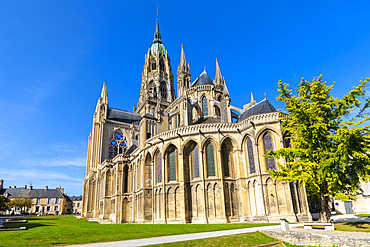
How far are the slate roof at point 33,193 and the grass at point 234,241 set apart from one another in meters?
77.0

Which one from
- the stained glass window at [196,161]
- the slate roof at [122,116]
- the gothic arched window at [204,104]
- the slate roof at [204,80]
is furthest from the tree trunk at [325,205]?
the slate roof at [122,116]

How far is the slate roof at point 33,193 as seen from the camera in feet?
232

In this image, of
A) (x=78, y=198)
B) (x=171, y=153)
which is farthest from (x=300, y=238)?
(x=78, y=198)

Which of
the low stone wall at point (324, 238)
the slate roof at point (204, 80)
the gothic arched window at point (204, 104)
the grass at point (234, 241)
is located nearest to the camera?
the low stone wall at point (324, 238)

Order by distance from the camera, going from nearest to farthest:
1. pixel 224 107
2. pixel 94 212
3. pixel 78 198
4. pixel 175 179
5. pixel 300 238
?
pixel 300 238 → pixel 175 179 → pixel 224 107 → pixel 94 212 → pixel 78 198

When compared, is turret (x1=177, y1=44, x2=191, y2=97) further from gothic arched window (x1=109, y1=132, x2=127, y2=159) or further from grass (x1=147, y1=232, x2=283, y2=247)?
grass (x1=147, y1=232, x2=283, y2=247)

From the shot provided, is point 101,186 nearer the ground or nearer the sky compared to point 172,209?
nearer the sky

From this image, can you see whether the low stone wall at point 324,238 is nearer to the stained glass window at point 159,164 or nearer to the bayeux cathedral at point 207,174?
the bayeux cathedral at point 207,174

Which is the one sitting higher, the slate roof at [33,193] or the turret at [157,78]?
the turret at [157,78]

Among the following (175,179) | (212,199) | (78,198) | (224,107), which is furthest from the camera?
(78,198)

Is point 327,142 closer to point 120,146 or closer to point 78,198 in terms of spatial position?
point 120,146

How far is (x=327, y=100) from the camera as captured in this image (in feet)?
54.2

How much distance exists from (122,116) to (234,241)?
46989mm

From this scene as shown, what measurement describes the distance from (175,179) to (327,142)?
16671 mm
